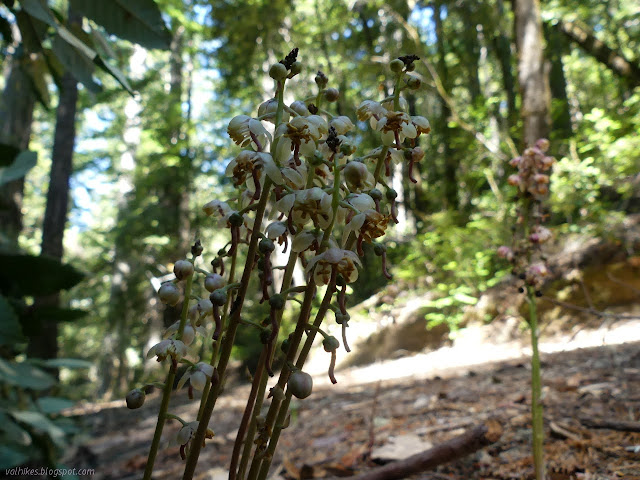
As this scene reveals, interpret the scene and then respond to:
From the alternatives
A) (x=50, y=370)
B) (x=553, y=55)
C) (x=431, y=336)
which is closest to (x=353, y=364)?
(x=431, y=336)

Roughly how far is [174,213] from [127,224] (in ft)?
2.71

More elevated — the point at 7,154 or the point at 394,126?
the point at 7,154

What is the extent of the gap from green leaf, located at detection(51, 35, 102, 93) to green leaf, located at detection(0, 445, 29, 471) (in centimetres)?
118

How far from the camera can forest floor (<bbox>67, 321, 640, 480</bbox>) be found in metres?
1.35

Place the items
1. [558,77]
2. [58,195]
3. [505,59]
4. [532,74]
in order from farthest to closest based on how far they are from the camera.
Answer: [558,77] → [505,59] → [532,74] → [58,195]

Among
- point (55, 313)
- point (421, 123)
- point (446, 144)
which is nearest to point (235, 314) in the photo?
point (421, 123)

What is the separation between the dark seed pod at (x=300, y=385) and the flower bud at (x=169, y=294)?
251mm

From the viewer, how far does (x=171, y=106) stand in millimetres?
8156

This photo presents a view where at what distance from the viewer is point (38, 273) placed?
43.7 inches

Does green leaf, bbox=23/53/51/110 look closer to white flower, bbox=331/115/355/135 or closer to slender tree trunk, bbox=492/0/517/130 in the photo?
white flower, bbox=331/115/355/135

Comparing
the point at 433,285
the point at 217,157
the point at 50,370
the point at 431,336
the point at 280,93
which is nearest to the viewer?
the point at 280,93

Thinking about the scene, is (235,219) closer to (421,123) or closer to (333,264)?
(333,264)

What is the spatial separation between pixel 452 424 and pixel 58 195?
121 inches

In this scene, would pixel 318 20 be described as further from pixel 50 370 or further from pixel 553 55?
pixel 50 370
